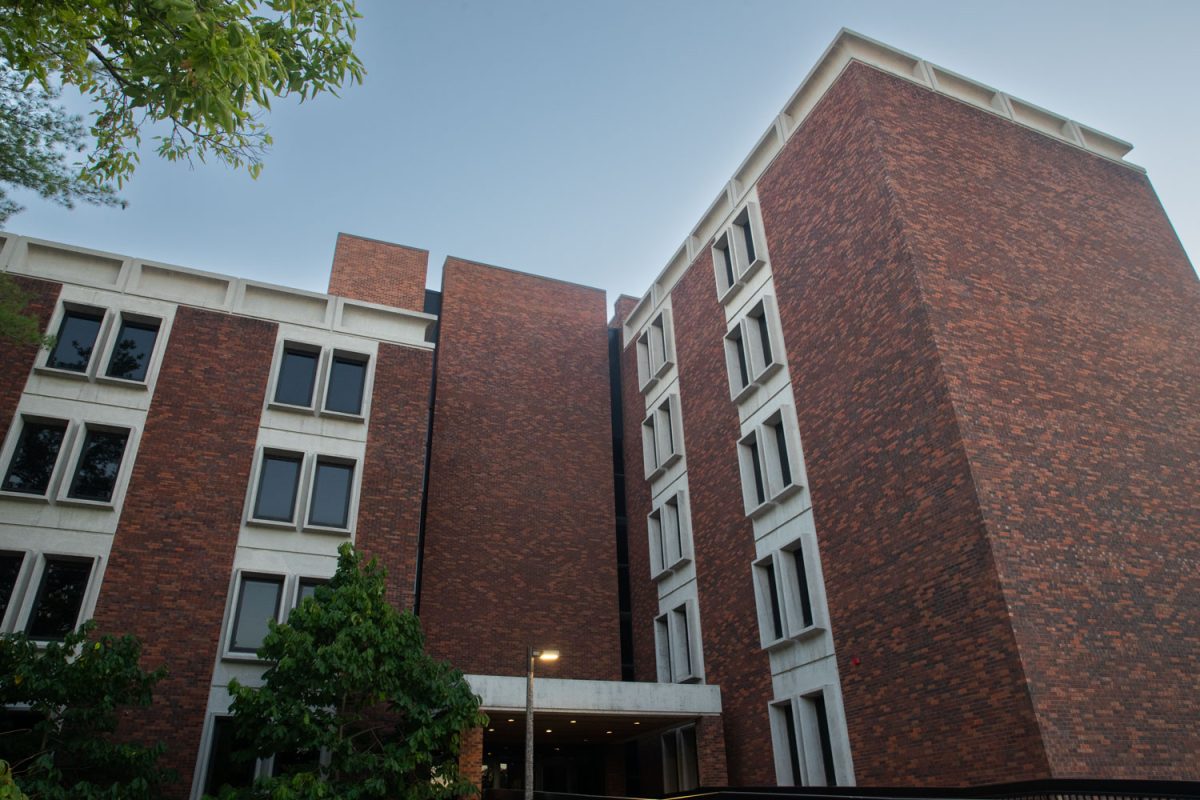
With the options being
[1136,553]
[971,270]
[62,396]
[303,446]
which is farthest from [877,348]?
[62,396]

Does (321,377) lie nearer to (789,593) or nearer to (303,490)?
(303,490)

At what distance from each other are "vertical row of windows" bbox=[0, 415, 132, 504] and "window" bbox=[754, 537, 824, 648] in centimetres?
1425

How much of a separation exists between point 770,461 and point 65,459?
50.4 feet

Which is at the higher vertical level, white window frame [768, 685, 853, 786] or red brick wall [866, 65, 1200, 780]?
red brick wall [866, 65, 1200, 780]

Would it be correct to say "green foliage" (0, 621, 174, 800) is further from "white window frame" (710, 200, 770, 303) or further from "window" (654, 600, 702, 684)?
"white window frame" (710, 200, 770, 303)

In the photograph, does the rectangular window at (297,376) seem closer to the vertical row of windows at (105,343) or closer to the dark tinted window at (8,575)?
the vertical row of windows at (105,343)

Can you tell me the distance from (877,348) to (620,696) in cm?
952

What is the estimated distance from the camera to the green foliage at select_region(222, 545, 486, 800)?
43.9 feet

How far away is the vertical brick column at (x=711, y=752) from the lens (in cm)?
1847

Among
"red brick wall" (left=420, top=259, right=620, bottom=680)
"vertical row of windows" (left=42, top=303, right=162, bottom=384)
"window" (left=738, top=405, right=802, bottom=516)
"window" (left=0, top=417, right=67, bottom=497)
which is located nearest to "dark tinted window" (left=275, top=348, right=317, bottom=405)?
"vertical row of windows" (left=42, top=303, right=162, bottom=384)

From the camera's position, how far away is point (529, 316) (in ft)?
95.7

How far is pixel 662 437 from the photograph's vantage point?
1005 inches

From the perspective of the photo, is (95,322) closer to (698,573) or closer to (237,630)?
(237,630)

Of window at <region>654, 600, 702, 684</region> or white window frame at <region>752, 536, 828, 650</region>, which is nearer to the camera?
white window frame at <region>752, 536, 828, 650</region>
